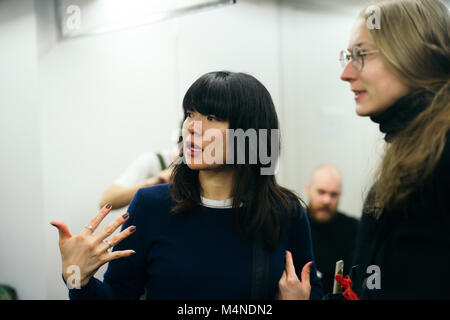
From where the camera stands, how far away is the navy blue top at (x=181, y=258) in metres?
0.97

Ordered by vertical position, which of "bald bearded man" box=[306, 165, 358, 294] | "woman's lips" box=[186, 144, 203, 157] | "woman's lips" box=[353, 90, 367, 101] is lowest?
"bald bearded man" box=[306, 165, 358, 294]

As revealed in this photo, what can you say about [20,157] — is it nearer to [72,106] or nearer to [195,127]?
Answer: [72,106]

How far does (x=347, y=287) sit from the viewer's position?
0.98 meters

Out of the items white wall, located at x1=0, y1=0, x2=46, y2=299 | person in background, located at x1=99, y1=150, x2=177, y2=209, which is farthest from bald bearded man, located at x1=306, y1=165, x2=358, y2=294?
white wall, located at x1=0, y1=0, x2=46, y2=299

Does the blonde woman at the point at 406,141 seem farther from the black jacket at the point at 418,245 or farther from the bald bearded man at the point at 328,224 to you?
the bald bearded man at the point at 328,224

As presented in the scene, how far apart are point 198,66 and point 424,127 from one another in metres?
1.31

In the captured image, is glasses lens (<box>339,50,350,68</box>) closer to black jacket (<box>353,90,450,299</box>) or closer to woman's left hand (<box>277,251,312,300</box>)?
black jacket (<box>353,90,450,299</box>)

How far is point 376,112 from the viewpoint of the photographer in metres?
0.93

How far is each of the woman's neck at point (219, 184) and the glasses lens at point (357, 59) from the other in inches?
15.2

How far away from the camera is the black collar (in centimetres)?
88

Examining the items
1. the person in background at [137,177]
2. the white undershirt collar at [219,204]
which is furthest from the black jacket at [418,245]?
the person in background at [137,177]

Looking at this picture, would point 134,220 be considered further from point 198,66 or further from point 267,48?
point 267,48

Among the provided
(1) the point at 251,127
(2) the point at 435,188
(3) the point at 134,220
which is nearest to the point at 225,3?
(1) the point at 251,127

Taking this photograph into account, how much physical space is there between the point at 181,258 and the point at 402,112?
22.9 inches
